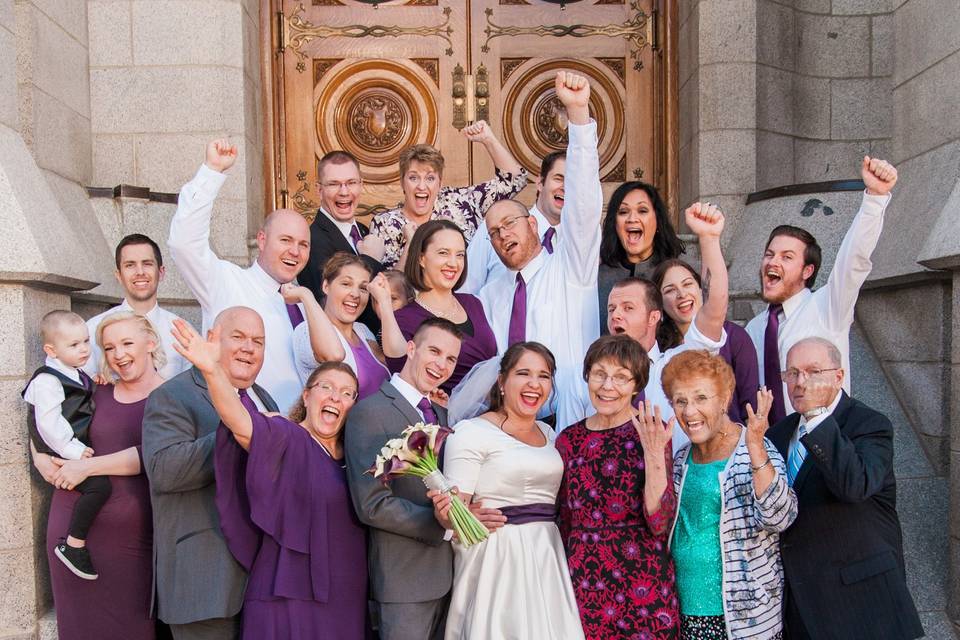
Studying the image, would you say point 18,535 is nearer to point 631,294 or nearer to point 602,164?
point 631,294

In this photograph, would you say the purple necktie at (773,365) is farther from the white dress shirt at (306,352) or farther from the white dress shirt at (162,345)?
the white dress shirt at (162,345)

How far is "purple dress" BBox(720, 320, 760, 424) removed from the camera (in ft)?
14.1

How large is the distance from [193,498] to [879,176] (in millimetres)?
3233

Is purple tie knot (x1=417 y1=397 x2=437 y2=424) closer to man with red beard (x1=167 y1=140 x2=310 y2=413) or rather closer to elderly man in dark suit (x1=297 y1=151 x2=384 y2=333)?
man with red beard (x1=167 y1=140 x2=310 y2=413)

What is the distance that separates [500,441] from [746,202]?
4.41 meters

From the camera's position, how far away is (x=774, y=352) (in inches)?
180

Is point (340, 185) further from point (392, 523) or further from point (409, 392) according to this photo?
point (392, 523)

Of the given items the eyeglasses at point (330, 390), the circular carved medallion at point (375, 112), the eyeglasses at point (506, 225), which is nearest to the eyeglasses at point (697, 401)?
the eyeglasses at point (330, 390)

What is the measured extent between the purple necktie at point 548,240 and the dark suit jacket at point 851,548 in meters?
2.04

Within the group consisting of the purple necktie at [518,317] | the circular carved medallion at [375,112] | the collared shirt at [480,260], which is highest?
the circular carved medallion at [375,112]

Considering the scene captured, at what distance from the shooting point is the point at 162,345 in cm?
464

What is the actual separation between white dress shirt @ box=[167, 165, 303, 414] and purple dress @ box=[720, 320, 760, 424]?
6.64 ft

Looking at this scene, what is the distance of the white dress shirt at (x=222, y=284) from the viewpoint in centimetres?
437

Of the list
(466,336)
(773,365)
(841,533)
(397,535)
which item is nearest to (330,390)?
(397,535)
